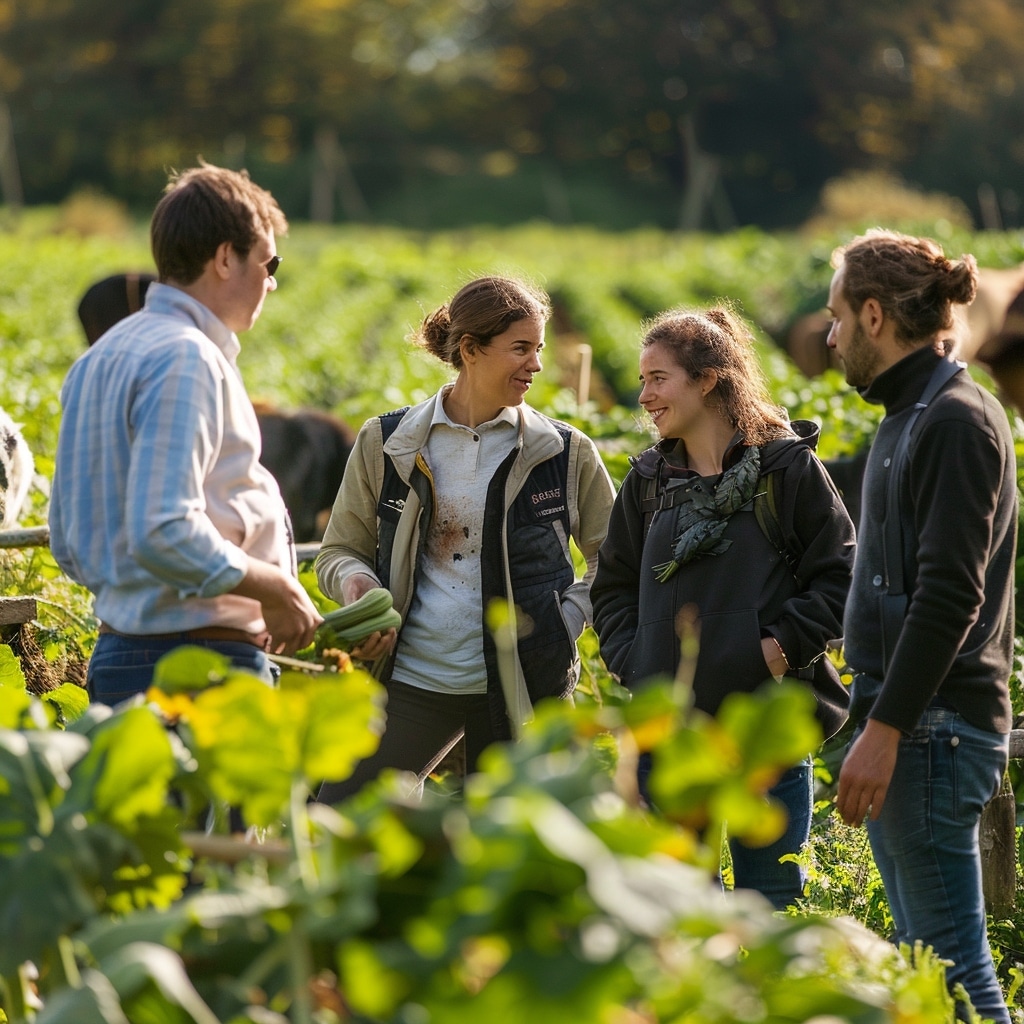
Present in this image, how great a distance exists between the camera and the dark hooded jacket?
10.0 feet

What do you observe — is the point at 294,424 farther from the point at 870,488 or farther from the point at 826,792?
the point at 870,488

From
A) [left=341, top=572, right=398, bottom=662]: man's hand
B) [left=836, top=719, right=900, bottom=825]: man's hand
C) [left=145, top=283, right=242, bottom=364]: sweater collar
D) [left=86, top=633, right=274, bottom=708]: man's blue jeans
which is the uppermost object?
[left=145, top=283, right=242, bottom=364]: sweater collar

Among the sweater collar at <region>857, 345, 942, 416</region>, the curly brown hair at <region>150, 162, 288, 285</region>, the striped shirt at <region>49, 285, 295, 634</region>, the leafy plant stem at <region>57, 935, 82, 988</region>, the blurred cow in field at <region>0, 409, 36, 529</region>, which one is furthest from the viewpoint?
the blurred cow in field at <region>0, 409, 36, 529</region>

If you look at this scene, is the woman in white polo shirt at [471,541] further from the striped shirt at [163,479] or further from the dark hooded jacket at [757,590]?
the striped shirt at [163,479]

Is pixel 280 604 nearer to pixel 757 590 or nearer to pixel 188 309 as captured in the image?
pixel 188 309

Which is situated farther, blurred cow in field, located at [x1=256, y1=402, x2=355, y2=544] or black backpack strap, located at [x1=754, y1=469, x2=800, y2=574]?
blurred cow in field, located at [x1=256, y1=402, x2=355, y2=544]

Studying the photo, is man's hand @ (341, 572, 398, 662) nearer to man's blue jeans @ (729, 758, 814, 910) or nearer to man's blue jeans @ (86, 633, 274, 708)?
man's blue jeans @ (86, 633, 274, 708)

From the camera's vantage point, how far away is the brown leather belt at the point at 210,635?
2572 mm

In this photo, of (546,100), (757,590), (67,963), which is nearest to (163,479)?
(67,963)

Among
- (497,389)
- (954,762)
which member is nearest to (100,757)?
(954,762)

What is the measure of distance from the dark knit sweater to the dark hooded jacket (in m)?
0.25

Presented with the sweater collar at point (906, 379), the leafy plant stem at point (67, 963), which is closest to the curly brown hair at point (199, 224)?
the sweater collar at point (906, 379)

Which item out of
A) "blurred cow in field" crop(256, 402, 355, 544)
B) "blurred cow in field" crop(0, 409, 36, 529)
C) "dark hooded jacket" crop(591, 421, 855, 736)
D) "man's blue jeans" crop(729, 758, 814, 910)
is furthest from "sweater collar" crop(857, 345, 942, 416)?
Result: "blurred cow in field" crop(256, 402, 355, 544)

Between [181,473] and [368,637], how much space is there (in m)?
0.82
